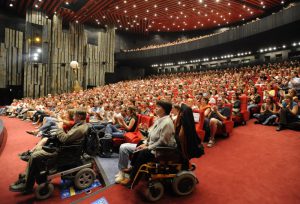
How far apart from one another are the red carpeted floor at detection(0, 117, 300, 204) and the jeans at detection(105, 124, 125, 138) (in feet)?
4.14

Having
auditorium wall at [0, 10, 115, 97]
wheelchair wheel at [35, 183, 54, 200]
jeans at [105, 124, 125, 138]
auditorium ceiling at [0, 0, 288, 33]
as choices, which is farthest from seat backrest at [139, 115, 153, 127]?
auditorium wall at [0, 10, 115, 97]

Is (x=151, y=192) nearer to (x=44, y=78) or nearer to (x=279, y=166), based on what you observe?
(x=279, y=166)

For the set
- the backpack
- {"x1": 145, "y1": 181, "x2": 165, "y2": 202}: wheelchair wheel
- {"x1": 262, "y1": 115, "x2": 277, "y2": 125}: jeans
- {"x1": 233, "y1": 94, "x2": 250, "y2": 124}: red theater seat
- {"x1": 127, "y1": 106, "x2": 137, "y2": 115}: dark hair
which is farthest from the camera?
{"x1": 233, "y1": 94, "x2": 250, "y2": 124}: red theater seat

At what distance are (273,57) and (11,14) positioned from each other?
17.2 m

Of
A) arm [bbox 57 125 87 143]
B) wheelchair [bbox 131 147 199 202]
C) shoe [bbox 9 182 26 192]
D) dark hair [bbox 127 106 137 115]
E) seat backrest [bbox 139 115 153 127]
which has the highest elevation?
dark hair [bbox 127 106 137 115]

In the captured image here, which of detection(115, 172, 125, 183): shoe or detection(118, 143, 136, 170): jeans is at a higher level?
detection(118, 143, 136, 170): jeans

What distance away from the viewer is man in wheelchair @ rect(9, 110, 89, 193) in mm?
2281

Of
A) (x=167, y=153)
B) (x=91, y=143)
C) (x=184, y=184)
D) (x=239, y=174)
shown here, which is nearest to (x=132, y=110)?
(x=91, y=143)

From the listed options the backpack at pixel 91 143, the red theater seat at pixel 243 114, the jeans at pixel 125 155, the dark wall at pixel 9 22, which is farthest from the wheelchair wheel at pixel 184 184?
the dark wall at pixel 9 22

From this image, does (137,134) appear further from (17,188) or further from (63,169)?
(17,188)

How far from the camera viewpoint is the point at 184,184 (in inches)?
86.0

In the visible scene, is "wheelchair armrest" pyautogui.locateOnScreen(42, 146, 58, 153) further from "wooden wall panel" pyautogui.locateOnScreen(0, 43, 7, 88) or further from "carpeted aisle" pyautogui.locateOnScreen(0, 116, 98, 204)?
"wooden wall panel" pyautogui.locateOnScreen(0, 43, 7, 88)

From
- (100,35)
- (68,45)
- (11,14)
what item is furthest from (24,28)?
(100,35)

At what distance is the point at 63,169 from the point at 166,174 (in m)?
1.35
